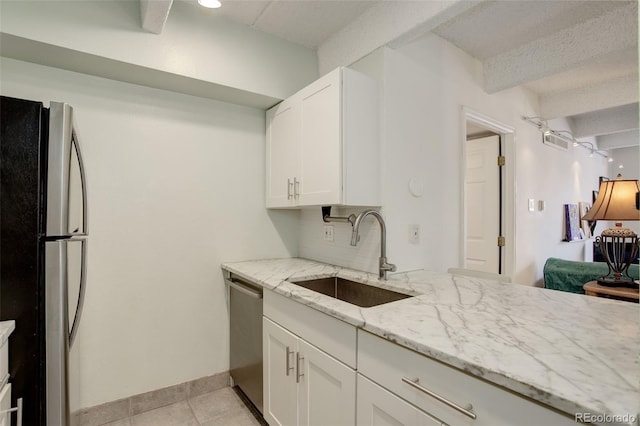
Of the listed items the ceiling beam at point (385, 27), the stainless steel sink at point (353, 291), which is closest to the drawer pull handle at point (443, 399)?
the stainless steel sink at point (353, 291)

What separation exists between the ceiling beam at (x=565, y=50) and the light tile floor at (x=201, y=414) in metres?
3.13

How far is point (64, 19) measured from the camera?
5.44 ft

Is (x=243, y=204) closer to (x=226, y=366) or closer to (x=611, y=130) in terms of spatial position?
(x=226, y=366)

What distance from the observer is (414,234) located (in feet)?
6.96

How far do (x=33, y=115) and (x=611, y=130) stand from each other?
576 cm

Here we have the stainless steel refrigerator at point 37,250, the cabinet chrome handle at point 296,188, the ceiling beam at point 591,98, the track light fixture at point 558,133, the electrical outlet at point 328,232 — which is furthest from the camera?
the track light fixture at point 558,133

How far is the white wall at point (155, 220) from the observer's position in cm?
192

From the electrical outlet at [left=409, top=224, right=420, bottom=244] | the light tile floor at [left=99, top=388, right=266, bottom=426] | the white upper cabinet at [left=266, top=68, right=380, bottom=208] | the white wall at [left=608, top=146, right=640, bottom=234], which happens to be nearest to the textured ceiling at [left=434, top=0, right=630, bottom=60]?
the white upper cabinet at [left=266, top=68, right=380, bottom=208]

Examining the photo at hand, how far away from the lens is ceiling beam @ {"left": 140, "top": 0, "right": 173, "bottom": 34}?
1664 mm

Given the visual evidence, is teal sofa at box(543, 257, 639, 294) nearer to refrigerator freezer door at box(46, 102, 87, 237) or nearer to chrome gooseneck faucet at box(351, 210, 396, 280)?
chrome gooseneck faucet at box(351, 210, 396, 280)

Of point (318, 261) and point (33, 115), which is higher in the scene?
point (33, 115)

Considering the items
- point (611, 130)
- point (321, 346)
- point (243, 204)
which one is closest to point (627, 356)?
point (321, 346)

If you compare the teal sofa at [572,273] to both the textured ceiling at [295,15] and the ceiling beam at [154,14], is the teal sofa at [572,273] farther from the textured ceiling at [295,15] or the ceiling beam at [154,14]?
the ceiling beam at [154,14]

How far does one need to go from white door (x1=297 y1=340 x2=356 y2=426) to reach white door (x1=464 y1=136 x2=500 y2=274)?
7.10 feet
